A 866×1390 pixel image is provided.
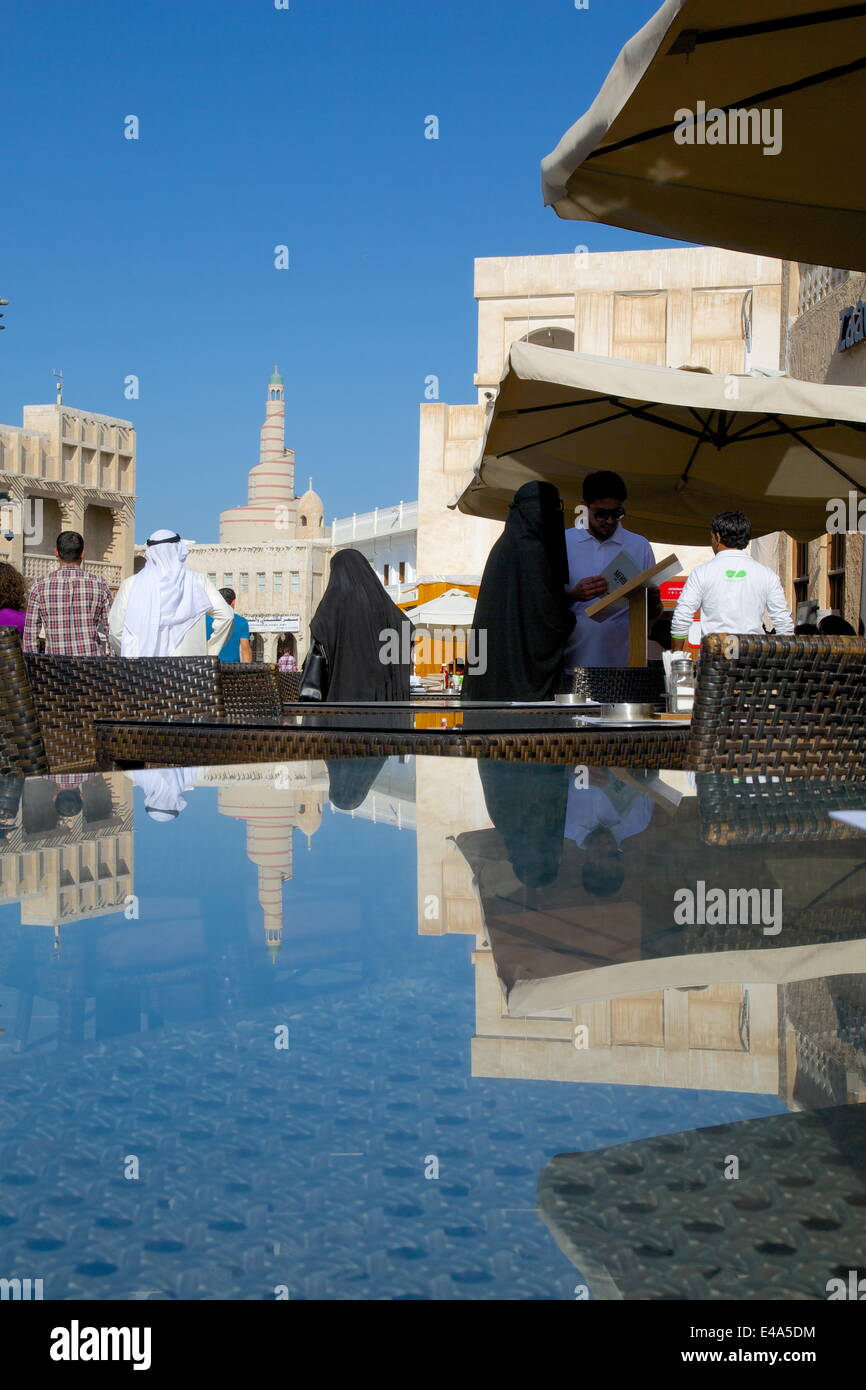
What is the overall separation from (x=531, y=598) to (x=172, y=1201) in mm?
5305

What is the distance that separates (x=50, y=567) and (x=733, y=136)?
4831 cm

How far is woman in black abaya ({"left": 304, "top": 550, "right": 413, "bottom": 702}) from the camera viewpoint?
6801mm

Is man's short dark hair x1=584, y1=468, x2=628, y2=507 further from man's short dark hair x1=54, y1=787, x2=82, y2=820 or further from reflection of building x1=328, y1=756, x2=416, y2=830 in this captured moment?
man's short dark hair x1=54, y1=787, x2=82, y2=820

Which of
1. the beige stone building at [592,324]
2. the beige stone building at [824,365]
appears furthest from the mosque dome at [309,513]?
the beige stone building at [824,365]

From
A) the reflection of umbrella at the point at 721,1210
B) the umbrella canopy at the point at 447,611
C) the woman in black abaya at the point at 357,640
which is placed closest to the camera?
the reflection of umbrella at the point at 721,1210

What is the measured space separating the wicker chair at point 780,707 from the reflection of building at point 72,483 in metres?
46.9

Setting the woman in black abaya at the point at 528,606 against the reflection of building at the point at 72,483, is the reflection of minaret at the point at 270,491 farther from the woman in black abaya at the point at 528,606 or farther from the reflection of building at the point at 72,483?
the woman in black abaya at the point at 528,606

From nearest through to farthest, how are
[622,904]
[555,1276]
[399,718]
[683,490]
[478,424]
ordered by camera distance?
[555,1276] → [622,904] → [399,718] → [683,490] → [478,424]

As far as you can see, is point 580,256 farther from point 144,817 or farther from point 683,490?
point 144,817

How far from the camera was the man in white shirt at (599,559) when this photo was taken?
6.03 meters

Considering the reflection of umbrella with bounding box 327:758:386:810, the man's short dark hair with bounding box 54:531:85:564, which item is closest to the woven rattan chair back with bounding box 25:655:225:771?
the reflection of umbrella with bounding box 327:758:386:810

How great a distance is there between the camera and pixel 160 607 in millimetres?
6113

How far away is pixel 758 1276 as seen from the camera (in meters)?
0.44

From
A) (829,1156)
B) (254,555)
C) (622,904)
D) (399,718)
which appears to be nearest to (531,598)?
(399,718)
